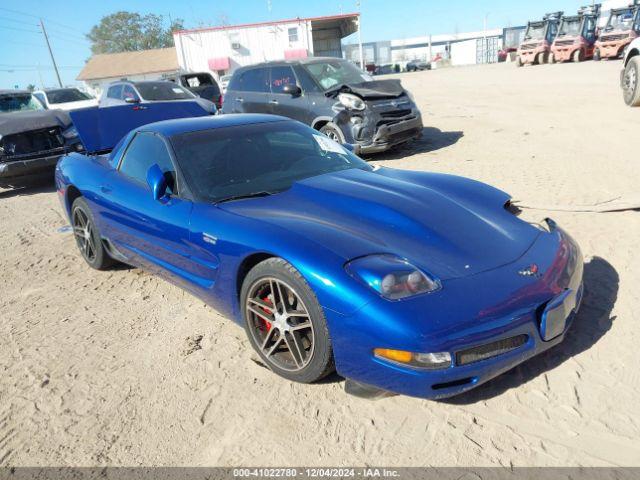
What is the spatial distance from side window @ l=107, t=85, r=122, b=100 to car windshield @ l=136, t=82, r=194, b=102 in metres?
1.04

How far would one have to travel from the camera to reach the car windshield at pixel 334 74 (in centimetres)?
852

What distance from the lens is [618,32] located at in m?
24.7

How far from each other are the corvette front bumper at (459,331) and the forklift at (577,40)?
29.4 m

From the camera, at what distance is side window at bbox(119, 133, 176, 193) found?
3545 mm

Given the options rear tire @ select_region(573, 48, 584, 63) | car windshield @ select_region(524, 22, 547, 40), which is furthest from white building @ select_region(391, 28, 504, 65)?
rear tire @ select_region(573, 48, 584, 63)

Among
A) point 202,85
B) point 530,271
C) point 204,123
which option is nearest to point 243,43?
point 202,85

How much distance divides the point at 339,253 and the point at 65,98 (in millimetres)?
→ 16633

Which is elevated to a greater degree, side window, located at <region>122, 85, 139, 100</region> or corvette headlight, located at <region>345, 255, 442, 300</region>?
side window, located at <region>122, 85, 139, 100</region>

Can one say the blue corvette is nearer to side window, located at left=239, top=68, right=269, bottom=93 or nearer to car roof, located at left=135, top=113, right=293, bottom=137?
car roof, located at left=135, top=113, right=293, bottom=137

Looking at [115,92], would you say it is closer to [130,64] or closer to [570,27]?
[570,27]

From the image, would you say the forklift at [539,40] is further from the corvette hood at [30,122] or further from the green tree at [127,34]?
the green tree at [127,34]

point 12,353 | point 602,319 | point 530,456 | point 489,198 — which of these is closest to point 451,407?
point 530,456

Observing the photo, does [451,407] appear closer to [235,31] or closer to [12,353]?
[12,353]

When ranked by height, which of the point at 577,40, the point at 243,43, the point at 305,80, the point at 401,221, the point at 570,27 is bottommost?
the point at 577,40
